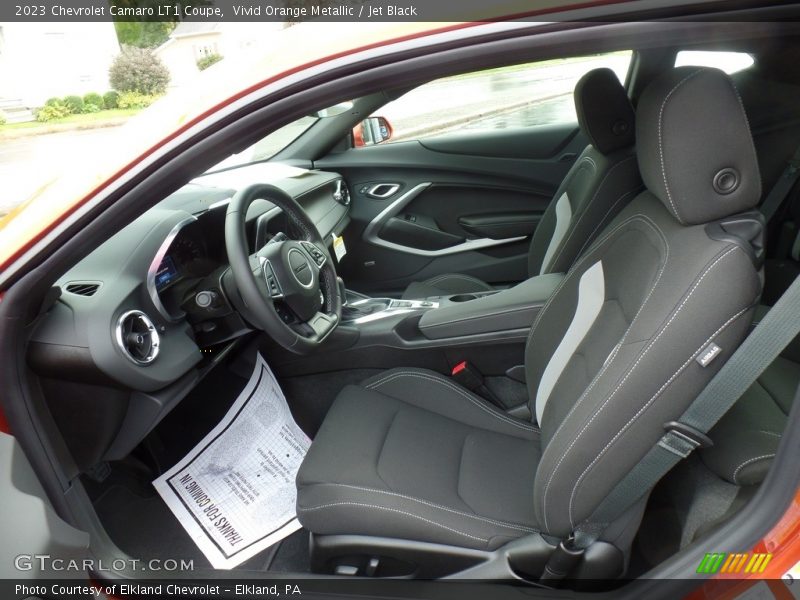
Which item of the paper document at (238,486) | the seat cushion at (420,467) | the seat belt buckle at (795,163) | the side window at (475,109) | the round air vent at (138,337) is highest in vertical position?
the seat belt buckle at (795,163)

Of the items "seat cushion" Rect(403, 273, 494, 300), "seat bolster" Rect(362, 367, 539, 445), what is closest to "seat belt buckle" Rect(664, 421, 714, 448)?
"seat bolster" Rect(362, 367, 539, 445)

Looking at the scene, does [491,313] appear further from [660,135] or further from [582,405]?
[660,135]

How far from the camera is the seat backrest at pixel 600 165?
171cm

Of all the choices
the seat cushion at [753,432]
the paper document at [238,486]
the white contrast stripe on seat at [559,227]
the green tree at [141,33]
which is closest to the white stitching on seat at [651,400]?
the seat cushion at [753,432]

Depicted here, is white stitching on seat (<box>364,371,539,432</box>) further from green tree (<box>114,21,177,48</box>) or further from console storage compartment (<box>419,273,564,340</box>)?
green tree (<box>114,21,177,48</box>)

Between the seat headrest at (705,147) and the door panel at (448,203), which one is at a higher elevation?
the seat headrest at (705,147)

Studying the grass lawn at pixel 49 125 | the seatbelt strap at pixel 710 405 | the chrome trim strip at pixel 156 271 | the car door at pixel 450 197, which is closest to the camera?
the seatbelt strap at pixel 710 405

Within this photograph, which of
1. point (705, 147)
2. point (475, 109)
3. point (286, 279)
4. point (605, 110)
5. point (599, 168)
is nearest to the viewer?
point (705, 147)

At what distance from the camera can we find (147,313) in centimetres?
131

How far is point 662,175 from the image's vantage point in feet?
3.22

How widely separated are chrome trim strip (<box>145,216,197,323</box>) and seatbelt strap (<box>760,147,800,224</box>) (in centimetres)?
168

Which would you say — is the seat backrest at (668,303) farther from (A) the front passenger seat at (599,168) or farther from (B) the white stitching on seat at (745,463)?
(A) the front passenger seat at (599,168)

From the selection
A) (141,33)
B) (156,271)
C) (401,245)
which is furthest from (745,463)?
(141,33)

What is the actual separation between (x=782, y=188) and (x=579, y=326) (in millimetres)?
1006
